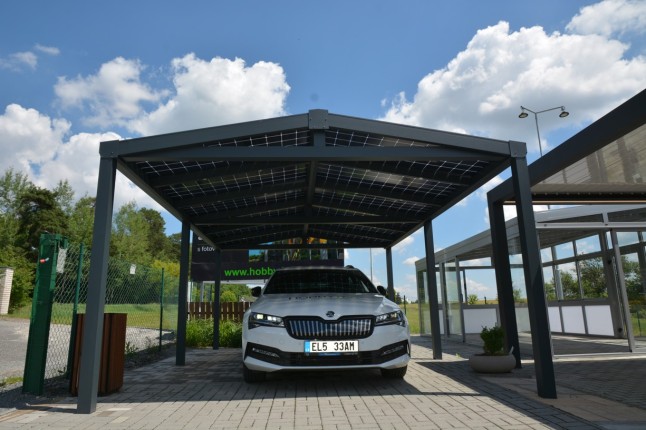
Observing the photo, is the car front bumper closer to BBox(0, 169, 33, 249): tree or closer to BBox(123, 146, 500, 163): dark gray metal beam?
BBox(123, 146, 500, 163): dark gray metal beam

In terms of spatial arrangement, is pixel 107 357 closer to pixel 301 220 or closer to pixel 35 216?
pixel 301 220

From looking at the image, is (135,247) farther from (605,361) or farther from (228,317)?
(605,361)

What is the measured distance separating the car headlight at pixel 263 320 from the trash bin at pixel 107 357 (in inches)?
69.6

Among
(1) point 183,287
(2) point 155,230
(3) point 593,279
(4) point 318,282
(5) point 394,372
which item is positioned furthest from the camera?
(2) point 155,230

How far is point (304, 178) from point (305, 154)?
7.71ft

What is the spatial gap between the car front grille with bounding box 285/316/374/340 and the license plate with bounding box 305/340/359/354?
0.16 feet

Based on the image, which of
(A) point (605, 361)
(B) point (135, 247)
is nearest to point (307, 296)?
(A) point (605, 361)

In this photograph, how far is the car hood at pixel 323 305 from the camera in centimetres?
538

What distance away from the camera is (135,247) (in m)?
53.2

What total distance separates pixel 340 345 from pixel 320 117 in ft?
9.20

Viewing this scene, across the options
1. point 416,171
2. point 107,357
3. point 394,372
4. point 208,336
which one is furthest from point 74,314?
point 208,336

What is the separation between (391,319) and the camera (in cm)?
560

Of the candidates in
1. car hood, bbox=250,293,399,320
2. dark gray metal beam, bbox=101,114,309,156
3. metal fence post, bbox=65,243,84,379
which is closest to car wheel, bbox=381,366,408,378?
car hood, bbox=250,293,399,320

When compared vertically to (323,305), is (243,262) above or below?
above
